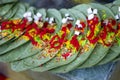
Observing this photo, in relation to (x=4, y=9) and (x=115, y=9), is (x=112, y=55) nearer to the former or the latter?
(x=115, y=9)

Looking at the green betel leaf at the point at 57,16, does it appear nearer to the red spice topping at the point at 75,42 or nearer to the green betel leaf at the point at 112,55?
the red spice topping at the point at 75,42

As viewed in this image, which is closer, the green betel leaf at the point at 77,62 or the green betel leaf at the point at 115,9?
the green betel leaf at the point at 77,62

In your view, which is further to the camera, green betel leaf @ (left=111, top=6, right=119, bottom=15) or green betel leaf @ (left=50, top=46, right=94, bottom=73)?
green betel leaf @ (left=111, top=6, right=119, bottom=15)

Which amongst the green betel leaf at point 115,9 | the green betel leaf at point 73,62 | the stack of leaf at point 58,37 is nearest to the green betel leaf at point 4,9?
the stack of leaf at point 58,37

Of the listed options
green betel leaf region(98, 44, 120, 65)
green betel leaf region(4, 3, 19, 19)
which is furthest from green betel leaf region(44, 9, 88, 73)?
green betel leaf region(4, 3, 19, 19)

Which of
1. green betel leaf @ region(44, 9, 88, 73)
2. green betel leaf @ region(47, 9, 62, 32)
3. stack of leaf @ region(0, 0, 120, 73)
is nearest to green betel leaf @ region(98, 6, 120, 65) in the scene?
stack of leaf @ region(0, 0, 120, 73)

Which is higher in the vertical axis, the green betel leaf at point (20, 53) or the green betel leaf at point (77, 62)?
the green betel leaf at point (20, 53)

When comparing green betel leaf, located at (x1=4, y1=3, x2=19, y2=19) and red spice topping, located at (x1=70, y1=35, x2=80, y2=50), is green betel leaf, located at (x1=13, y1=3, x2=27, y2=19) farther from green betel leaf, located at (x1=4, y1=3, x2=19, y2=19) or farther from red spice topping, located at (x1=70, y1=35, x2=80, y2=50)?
red spice topping, located at (x1=70, y1=35, x2=80, y2=50)

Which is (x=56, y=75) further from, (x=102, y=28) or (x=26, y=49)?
(x=102, y=28)

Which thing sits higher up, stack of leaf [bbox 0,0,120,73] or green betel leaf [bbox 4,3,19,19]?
green betel leaf [bbox 4,3,19,19]

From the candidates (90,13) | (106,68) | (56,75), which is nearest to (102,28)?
(90,13)

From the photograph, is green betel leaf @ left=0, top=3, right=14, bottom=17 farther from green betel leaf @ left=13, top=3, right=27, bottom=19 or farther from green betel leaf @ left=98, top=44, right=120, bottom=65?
green betel leaf @ left=98, top=44, right=120, bottom=65
